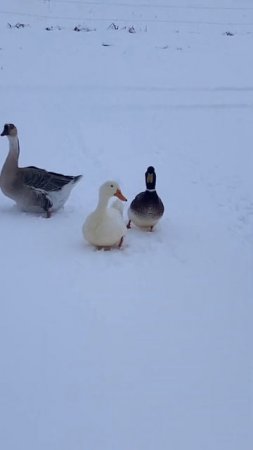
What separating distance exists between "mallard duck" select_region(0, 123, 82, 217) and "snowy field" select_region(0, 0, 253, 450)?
0.14m

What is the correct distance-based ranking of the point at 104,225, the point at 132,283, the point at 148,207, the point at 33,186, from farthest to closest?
the point at 33,186 → the point at 148,207 → the point at 104,225 → the point at 132,283

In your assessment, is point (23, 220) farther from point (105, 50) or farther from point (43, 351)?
point (105, 50)

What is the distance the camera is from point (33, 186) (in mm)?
5797

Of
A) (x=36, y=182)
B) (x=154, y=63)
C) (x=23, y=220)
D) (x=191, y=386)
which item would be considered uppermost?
(x=154, y=63)

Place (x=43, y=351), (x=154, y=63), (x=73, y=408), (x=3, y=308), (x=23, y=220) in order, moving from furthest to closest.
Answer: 1. (x=154, y=63)
2. (x=23, y=220)
3. (x=3, y=308)
4. (x=43, y=351)
5. (x=73, y=408)

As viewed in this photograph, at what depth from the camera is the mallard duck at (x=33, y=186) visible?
5754mm

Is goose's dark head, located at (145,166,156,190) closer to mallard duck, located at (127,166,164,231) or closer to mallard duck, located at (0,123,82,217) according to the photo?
mallard duck, located at (127,166,164,231)

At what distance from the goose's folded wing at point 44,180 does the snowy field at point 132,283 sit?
1.07ft

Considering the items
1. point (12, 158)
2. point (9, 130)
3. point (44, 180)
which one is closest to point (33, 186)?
point (44, 180)

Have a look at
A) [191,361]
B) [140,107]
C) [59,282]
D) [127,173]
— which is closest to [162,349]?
[191,361]

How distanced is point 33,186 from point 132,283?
181cm

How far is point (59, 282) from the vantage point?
4508mm

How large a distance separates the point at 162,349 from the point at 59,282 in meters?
1.13

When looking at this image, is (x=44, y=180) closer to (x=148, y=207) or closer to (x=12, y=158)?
(x=12, y=158)
